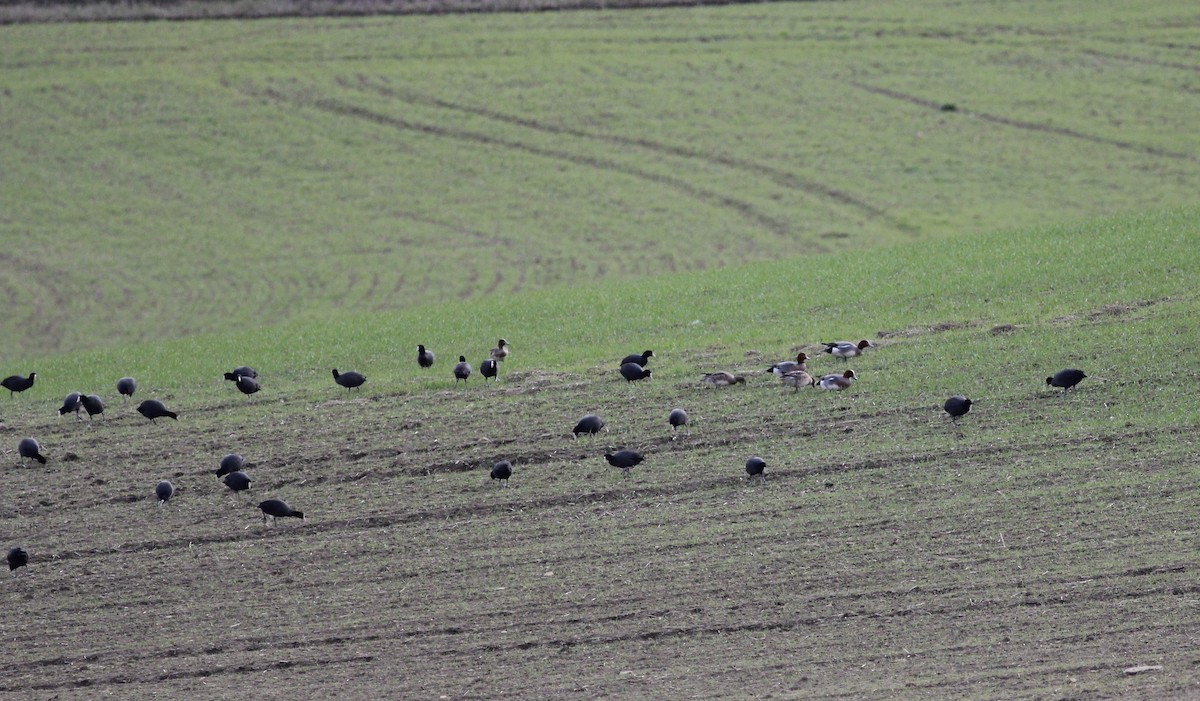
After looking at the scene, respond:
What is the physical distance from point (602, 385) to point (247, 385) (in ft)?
19.3

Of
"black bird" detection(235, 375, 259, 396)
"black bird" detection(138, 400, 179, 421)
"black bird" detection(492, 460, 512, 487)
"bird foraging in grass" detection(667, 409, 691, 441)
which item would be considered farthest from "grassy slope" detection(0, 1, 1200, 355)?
"black bird" detection(492, 460, 512, 487)

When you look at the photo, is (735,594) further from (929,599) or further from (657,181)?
(657,181)

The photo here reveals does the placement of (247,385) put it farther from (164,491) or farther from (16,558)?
(16,558)

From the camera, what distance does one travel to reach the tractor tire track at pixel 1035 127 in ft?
161

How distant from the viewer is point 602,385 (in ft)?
72.6

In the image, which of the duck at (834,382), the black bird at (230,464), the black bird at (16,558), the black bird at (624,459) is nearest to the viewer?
the black bird at (16,558)

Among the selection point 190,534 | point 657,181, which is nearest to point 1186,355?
point 190,534

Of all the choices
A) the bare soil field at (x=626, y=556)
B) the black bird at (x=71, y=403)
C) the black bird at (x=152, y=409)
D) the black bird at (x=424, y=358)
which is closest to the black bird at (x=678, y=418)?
the bare soil field at (x=626, y=556)

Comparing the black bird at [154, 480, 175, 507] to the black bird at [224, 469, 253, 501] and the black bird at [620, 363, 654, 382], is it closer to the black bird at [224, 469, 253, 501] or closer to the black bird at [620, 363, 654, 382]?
the black bird at [224, 469, 253, 501]

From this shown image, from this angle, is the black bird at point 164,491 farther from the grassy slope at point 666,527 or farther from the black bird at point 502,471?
the black bird at point 502,471

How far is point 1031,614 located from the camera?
12969 millimetres

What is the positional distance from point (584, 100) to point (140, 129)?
17.4 meters

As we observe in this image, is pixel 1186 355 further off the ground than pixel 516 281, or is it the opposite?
pixel 1186 355

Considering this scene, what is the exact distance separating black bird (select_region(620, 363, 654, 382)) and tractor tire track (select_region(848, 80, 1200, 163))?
33233 millimetres
